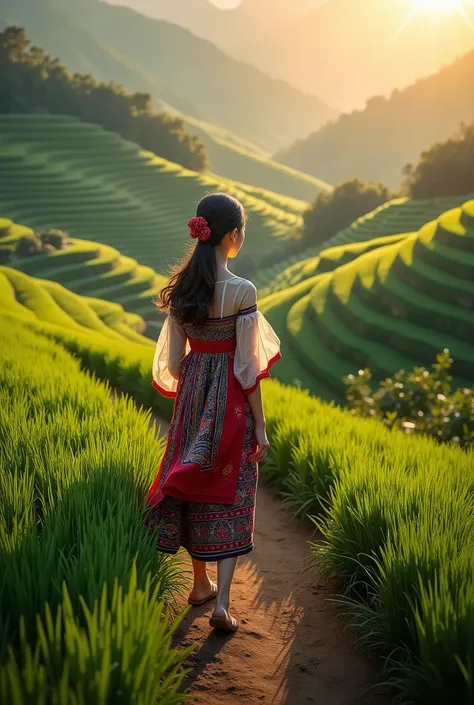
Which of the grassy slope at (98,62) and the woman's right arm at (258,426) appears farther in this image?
the grassy slope at (98,62)

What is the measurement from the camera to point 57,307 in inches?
876

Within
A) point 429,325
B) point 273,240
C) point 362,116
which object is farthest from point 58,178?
point 362,116

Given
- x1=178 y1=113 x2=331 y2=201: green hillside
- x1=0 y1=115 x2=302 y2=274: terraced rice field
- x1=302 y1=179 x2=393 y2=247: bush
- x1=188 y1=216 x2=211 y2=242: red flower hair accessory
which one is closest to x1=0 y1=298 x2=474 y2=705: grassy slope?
x1=188 y1=216 x2=211 y2=242: red flower hair accessory

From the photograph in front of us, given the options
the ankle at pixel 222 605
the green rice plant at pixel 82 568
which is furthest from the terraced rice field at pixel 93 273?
the ankle at pixel 222 605

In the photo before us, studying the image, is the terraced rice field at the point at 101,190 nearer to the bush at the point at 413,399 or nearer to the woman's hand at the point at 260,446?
the bush at the point at 413,399

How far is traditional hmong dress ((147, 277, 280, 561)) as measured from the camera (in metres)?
2.74

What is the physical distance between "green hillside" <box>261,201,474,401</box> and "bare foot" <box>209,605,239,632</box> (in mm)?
18457

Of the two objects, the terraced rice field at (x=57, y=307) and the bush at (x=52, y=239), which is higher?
the bush at (x=52, y=239)

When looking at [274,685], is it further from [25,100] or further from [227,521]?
[25,100]

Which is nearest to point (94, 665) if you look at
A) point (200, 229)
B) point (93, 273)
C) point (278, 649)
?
point (278, 649)

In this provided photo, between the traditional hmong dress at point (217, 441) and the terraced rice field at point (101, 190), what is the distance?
1582 inches

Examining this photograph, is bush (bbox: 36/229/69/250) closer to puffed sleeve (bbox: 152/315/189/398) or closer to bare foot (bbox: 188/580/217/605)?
puffed sleeve (bbox: 152/315/189/398)

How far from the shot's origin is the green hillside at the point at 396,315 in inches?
831

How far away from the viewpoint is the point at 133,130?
2188 inches
